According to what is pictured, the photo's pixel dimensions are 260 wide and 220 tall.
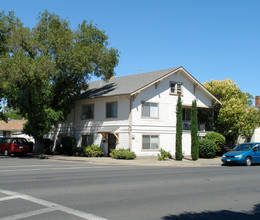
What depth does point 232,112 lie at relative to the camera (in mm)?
34125

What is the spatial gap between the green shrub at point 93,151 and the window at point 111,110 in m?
3.12

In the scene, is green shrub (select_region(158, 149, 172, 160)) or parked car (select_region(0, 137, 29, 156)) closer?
green shrub (select_region(158, 149, 172, 160))

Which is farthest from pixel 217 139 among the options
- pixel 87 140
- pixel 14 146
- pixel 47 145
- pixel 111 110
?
pixel 14 146

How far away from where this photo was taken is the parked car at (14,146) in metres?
31.3

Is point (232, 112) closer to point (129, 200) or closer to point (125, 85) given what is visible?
point (125, 85)

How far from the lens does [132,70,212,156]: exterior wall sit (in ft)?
96.2

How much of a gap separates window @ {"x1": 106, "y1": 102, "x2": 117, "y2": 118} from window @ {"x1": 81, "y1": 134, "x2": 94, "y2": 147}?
3158mm

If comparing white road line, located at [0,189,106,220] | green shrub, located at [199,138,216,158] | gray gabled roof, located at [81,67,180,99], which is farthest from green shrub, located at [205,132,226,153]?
white road line, located at [0,189,106,220]

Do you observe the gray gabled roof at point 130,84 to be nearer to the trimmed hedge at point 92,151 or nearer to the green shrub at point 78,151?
the trimmed hedge at point 92,151

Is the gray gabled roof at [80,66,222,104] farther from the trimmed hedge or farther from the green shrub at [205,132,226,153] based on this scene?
the trimmed hedge

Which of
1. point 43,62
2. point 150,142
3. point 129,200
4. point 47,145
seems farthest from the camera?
point 47,145

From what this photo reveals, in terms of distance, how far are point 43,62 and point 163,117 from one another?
38.9ft

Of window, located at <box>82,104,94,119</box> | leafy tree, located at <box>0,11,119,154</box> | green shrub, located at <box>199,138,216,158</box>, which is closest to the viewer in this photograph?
leafy tree, located at <box>0,11,119,154</box>

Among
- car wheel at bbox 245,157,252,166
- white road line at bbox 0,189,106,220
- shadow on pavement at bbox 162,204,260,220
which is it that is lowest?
shadow on pavement at bbox 162,204,260,220
